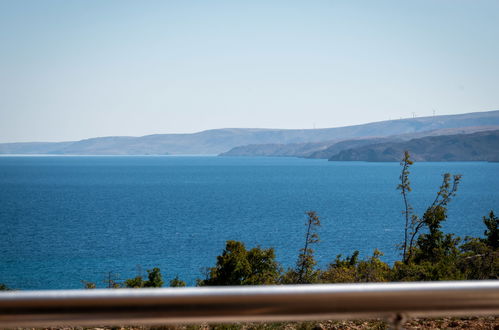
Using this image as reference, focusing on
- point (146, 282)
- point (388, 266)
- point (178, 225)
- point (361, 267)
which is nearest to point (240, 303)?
point (361, 267)

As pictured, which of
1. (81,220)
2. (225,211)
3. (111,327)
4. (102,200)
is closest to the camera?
(111,327)

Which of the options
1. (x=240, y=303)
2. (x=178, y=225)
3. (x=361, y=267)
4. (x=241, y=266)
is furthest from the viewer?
(x=178, y=225)

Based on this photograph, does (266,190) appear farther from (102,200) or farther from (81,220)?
(81,220)

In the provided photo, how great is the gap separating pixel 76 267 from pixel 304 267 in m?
27.5

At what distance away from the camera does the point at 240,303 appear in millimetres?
1564

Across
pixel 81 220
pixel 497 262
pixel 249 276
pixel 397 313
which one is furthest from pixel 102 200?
pixel 397 313

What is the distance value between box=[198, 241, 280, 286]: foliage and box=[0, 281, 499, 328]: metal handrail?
1620 cm

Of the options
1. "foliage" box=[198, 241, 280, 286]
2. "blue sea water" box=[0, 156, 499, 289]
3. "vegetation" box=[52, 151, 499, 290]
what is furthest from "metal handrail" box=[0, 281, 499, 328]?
"blue sea water" box=[0, 156, 499, 289]

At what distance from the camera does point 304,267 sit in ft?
63.6

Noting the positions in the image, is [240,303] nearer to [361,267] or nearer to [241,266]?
[361,267]

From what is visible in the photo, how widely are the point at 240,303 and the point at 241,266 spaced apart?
17184mm

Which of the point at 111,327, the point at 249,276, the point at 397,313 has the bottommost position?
the point at 249,276

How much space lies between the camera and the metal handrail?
1.53 meters

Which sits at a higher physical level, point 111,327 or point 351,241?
point 111,327
